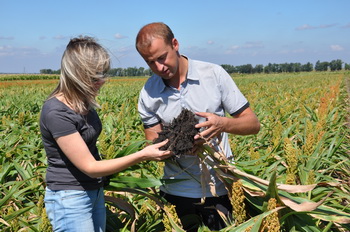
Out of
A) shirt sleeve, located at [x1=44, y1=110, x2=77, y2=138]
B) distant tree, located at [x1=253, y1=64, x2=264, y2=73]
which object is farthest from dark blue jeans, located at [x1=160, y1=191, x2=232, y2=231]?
distant tree, located at [x1=253, y1=64, x2=264, y2=73]

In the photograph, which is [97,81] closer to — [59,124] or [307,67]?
[59,124]

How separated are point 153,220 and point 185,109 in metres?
0.97

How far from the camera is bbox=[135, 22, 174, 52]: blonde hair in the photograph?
2127 millimetres

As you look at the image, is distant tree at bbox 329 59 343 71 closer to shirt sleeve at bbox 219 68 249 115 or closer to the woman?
shirt sleeve at bbox 219 68 249 115

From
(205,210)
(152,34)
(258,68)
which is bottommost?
(205,210)

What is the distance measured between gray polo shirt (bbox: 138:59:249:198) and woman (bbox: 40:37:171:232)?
383mm

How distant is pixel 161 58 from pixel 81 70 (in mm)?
524

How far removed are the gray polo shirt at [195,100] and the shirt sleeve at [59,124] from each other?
677mm

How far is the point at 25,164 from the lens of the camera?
3883mm

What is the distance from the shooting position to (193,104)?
2.27 metres

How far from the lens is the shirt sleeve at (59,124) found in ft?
5.82

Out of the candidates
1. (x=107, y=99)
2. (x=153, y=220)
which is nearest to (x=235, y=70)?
(x=107, y=99)

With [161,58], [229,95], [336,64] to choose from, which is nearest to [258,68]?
[336,64]

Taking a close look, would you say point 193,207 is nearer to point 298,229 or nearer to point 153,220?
point 153,220
